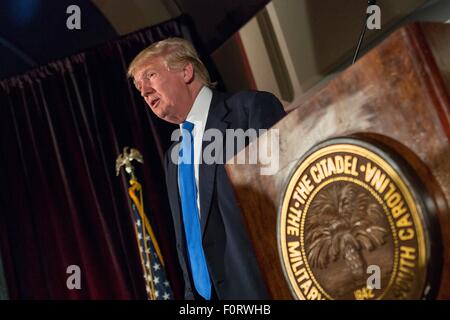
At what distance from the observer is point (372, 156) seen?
0.72 m

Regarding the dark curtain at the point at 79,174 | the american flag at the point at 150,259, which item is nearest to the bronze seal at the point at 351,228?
the american flag at the point at 150,259

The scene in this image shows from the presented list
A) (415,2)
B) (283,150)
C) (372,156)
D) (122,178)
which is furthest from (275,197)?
(122,178)

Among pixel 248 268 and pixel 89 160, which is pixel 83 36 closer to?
pixel 89 160

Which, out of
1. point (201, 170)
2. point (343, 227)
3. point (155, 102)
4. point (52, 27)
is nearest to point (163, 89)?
point (155, 102)

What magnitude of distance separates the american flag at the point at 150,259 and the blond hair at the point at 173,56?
1.66m

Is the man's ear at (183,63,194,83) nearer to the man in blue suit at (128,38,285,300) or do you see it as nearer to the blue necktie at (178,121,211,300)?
the man in blue suit at (128,38,285,300)

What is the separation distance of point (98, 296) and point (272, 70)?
6.34 feet

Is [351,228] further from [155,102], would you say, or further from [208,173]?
[155,102]

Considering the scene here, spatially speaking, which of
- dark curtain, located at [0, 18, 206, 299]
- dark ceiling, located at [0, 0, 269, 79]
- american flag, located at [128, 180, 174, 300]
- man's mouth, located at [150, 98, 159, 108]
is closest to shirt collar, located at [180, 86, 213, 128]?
man's mouth, located at [150, 98, 159, 108]

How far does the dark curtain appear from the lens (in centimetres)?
383

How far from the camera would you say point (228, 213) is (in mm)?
1453

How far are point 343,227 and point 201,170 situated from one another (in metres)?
0.79

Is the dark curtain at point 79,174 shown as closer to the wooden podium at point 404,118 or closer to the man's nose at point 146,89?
the man's nose at point 146,89

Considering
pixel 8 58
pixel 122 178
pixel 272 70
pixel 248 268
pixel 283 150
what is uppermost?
pixel 8 58
